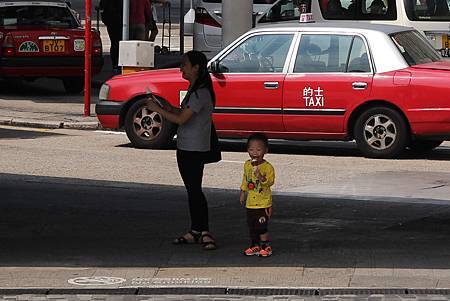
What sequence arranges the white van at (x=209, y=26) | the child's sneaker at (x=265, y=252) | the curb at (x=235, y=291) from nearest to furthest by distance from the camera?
the curb at (x=235, y=291)
the child's sneaker at (x=265, y=252)
the white van at (x=209, y=26)

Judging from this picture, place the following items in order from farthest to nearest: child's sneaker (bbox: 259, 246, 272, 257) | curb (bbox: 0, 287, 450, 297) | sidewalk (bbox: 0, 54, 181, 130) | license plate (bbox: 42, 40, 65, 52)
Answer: license plate (bbox: 42, 40, 65, 52) < sidewalk (bbox: 0, 54, 181, 130) < child's sneaker (bbox: 259, 246, 272, 257) < curb (bbox: 0, 287, 450, 297)

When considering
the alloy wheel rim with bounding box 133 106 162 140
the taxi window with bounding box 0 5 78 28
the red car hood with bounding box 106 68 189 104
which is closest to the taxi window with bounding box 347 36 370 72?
the red car hood with bounding box 106 68 189 104

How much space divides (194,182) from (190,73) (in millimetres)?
811

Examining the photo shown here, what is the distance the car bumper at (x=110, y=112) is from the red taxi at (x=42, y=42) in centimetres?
520

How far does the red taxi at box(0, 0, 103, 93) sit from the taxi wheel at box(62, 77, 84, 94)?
3.2 inches

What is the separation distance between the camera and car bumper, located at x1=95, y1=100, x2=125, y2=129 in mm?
16884

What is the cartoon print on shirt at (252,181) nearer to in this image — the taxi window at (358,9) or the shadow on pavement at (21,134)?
the shadow on pavement at (21,134)

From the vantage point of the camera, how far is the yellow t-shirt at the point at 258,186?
31.6ft

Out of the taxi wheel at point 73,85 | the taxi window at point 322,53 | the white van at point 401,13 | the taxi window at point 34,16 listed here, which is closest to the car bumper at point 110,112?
the taxi window at point 322,53

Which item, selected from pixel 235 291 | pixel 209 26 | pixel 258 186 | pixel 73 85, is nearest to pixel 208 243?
pixel 258 186

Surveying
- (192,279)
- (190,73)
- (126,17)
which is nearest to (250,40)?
(126,17)

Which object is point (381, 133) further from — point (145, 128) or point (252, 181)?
point (252, 181)

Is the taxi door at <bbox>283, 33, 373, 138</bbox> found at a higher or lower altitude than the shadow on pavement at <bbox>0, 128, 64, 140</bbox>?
higher

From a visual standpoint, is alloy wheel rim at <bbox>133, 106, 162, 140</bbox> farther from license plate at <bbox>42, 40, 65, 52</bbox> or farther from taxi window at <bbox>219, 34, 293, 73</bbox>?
license plate at <bbox>42, 40, 65, 52</bbox>
